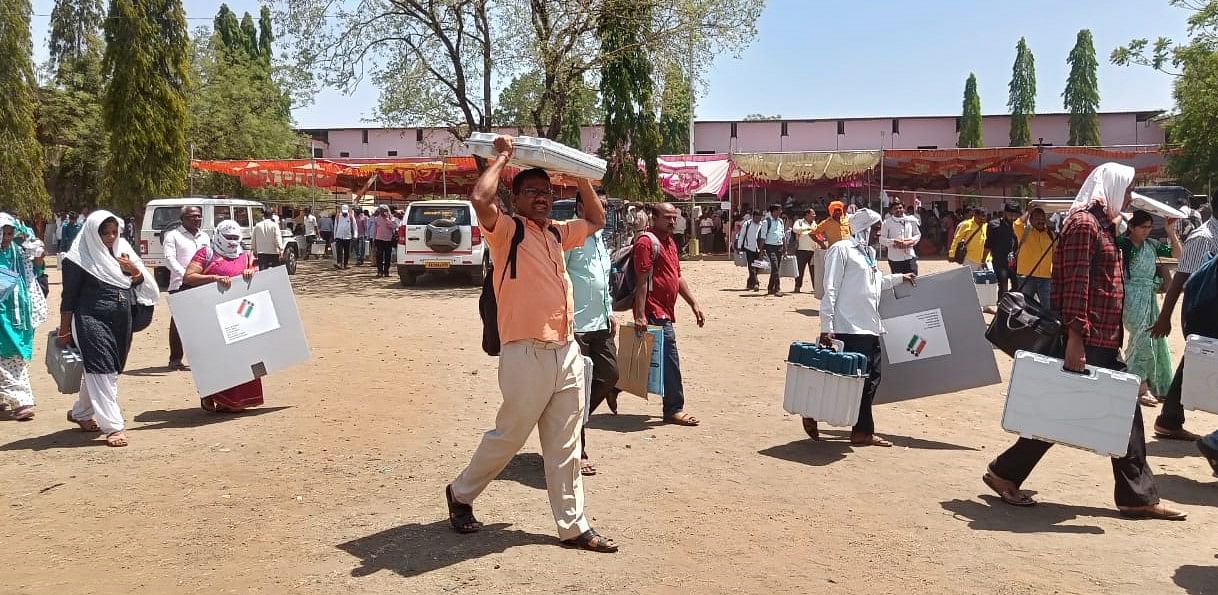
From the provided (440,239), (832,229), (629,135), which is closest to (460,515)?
(832,229)

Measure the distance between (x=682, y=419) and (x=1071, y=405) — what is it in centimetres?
305

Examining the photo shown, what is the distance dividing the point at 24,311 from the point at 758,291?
13878 millimetres

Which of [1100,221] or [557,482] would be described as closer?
[557,482]

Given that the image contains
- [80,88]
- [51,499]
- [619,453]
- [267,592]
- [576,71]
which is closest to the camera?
[267,592]

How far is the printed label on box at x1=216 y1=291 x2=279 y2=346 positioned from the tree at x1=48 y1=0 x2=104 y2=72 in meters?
42.2

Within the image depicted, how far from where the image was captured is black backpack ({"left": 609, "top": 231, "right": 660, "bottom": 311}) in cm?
700

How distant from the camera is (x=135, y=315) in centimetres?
719

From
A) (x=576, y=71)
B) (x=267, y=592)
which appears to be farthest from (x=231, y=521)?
(x=576, y=71)

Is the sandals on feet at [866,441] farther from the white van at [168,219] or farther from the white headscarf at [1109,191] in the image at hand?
the white van at [168,219]

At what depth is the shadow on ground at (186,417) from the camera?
24.7 ft

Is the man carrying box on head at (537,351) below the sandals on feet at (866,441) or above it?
above

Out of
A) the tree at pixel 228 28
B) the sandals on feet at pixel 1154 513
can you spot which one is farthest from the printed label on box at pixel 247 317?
the tree at pixel 228 28

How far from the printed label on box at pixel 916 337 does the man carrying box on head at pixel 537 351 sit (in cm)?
342

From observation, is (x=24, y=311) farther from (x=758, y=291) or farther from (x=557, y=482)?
(x=758, y=291)
